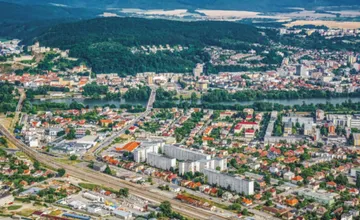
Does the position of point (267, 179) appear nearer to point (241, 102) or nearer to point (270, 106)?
point (270, 106)

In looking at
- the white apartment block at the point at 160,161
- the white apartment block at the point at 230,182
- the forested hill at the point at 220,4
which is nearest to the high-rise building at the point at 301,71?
the white apartment block at the point at 160,161

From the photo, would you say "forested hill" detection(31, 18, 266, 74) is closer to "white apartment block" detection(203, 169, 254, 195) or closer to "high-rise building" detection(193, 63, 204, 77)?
"high-rise building" detection(193, 63, 204, 77)

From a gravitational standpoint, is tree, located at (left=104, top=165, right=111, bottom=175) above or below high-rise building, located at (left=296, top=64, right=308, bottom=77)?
below

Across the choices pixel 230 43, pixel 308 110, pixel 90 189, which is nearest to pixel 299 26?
pixel 230 43

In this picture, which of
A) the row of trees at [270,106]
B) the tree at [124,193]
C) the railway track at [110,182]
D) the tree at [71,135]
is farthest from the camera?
the row of trees at [270,106]

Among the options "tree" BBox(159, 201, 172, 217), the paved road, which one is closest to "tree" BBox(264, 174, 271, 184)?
"tree" BBox(159, 201, 172, 217)

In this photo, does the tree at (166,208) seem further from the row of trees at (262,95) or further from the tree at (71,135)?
the row of trees at (262,95)

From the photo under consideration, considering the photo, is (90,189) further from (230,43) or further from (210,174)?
(230,43)
